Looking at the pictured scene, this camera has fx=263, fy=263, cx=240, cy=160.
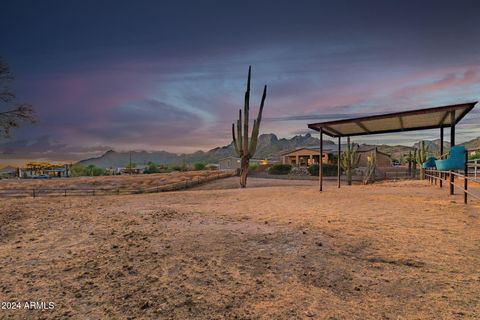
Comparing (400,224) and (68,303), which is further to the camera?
(400,224)

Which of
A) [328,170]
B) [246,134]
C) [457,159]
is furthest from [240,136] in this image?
[328,170]

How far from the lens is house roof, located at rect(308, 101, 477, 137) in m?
8.93

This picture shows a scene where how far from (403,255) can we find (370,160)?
22509 mm

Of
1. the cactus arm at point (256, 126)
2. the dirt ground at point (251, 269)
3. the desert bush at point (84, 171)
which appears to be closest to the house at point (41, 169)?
the desert bush at point (84, 171)

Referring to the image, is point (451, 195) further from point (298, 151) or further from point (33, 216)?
point (298, 151)

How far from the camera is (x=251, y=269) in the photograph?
327 cm

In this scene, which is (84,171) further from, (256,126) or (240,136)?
(256,126)

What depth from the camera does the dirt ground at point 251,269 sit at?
2.42 metres

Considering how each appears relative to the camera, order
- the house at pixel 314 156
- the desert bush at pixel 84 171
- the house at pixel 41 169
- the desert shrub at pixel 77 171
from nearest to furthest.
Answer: the house at pixel 314 156 → the house at pixel 41 169 → the desert bush at pixel 84 171 → the desert shrub at pixel 77 171

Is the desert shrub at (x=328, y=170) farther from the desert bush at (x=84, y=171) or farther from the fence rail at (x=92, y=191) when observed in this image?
the desert bush at (x=84, y=171)

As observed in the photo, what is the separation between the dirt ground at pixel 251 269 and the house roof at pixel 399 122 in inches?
177

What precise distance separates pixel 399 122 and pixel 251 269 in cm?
1110

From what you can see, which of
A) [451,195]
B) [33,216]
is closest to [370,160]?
[451,195]

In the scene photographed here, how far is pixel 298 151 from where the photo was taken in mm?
46750
